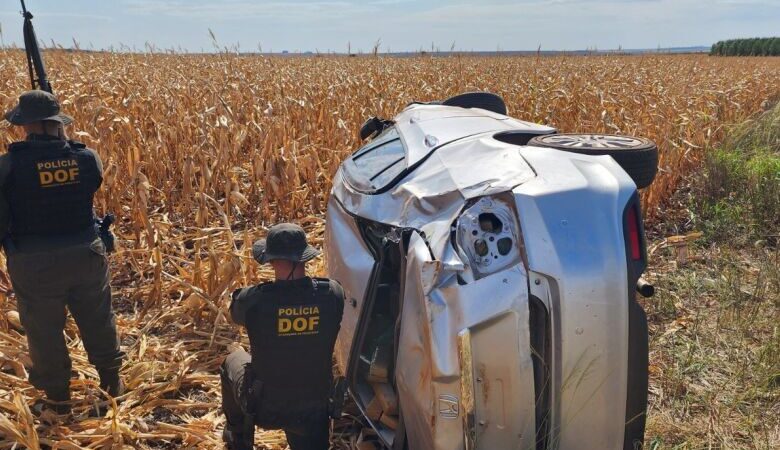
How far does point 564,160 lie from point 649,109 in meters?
7.54

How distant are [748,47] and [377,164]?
2502 inches

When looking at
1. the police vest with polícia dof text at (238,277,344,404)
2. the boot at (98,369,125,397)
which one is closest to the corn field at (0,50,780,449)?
the boot at (98,369,125,397)

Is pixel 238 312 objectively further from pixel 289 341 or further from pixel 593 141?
pixel 593 141

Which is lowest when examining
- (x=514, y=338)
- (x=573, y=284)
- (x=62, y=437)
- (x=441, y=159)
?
(x=62, y=437)

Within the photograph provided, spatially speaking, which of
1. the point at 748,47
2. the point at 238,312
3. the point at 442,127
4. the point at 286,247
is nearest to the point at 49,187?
the point at 238,312

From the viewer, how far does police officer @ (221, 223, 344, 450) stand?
3.01 metres

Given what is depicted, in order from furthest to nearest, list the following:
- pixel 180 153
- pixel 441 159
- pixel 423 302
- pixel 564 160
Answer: pixel 180 153, pixel 441 159, pixel 564 160, pixel 423 302

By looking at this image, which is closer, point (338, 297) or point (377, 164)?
point (338, 297)

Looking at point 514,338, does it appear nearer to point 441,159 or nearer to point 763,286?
point 441,159

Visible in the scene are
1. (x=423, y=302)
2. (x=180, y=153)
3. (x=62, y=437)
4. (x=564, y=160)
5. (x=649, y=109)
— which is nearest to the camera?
(x=423, y=302)

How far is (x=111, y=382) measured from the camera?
4.08 meters

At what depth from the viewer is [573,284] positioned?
242cm

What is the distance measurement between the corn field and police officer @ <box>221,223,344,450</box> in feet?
1.91

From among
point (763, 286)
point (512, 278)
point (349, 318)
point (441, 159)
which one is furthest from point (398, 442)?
point (763, 286)
